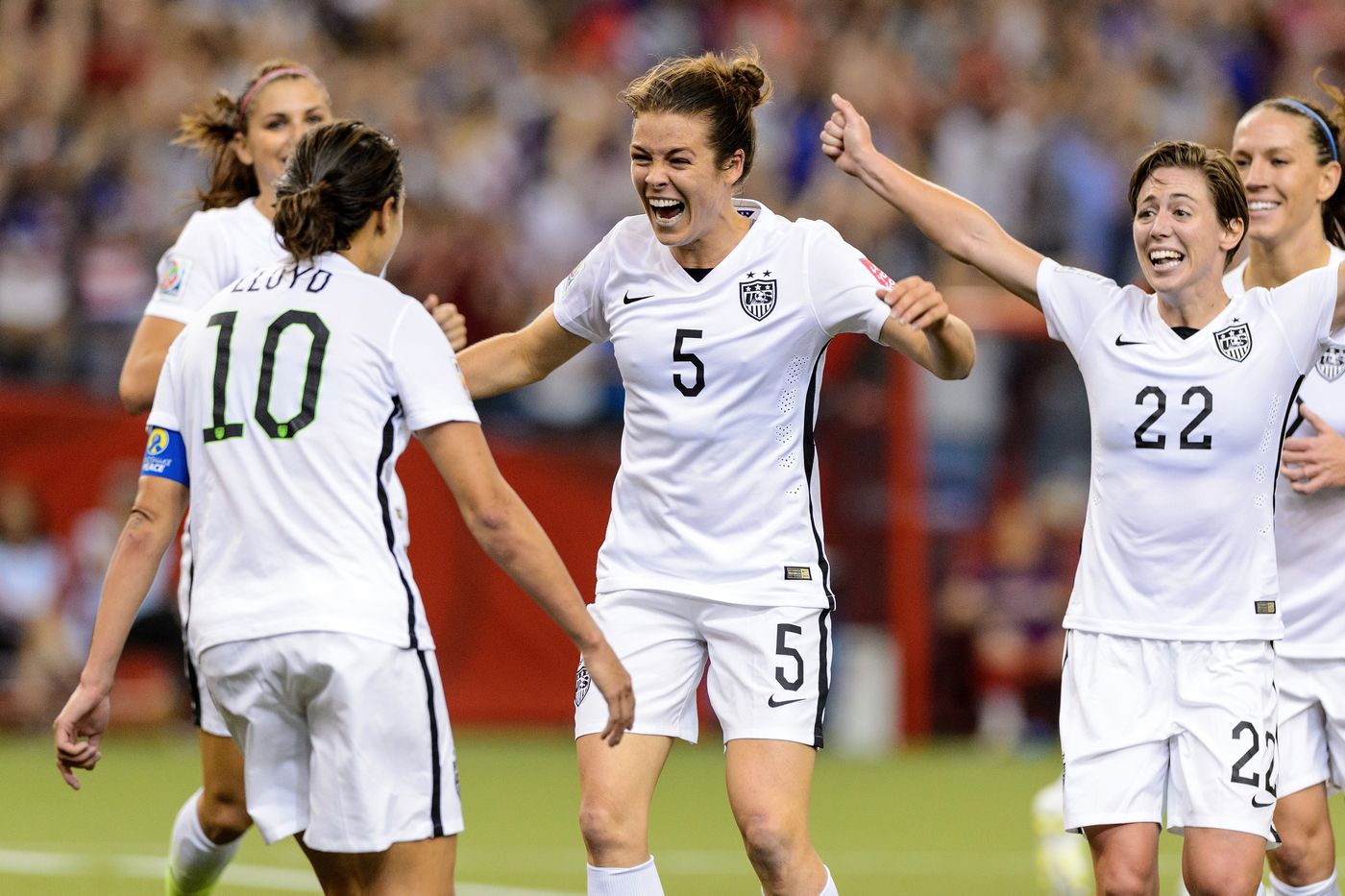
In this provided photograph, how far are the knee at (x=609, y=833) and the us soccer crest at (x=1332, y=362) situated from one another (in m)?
2.57

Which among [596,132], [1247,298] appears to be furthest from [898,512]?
[1247,298]

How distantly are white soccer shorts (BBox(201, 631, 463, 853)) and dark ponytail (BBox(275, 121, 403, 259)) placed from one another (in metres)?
0.97

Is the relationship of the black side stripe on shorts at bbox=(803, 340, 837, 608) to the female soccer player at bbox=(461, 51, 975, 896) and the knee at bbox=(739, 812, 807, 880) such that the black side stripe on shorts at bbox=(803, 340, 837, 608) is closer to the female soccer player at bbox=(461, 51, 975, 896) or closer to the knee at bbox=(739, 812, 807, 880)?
the female soccer player at bbox=(461, 51, 975, 896)

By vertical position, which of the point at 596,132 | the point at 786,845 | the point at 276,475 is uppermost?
the point at 596,132

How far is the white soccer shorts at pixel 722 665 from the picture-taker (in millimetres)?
5500

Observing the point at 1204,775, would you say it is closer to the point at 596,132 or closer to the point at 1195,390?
the point at 1195,390

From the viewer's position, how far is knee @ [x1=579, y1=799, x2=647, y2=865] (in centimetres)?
536

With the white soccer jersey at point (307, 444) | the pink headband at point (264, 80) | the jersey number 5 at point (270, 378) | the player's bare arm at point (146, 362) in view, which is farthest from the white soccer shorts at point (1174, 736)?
the pink headband at point (264, 80)

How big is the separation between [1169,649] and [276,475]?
2.50 m

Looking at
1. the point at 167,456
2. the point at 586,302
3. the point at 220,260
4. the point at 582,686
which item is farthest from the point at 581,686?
the point at 220,260

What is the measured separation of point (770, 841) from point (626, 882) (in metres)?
0.40

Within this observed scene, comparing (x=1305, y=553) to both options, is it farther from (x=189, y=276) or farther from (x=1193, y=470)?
(x=189, y=276)

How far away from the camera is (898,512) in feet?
42.8

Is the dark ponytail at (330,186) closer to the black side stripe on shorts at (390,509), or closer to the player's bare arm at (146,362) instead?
the black side stripe on shorts at (390,509)
